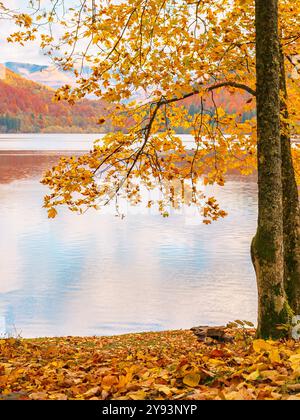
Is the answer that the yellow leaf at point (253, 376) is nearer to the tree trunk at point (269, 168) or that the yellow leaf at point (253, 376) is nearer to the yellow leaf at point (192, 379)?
the yellow leaf at point (192, 379)

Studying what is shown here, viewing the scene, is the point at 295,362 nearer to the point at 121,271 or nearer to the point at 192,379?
the point at 192,379

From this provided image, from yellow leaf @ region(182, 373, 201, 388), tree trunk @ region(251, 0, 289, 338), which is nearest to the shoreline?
yellow leaf @ region(182, 373, 201, 388)

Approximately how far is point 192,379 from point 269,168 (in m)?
4.58

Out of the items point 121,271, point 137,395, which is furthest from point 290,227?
point 121,271

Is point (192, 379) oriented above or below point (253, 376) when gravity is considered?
below

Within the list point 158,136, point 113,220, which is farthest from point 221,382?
point 113,220

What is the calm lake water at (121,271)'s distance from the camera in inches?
1096

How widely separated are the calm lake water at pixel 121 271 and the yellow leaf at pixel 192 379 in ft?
44.3

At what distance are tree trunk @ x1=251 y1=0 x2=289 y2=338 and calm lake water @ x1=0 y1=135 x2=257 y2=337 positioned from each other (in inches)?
431

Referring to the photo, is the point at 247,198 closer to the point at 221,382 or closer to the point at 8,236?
the point at 8,236

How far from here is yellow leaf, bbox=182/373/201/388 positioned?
19.0ft

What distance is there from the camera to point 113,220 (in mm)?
64000

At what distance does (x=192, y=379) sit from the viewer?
586cm

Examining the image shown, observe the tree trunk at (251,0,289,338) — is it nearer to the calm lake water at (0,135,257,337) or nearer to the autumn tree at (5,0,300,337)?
the autumn tree at (5,0,300,337)
